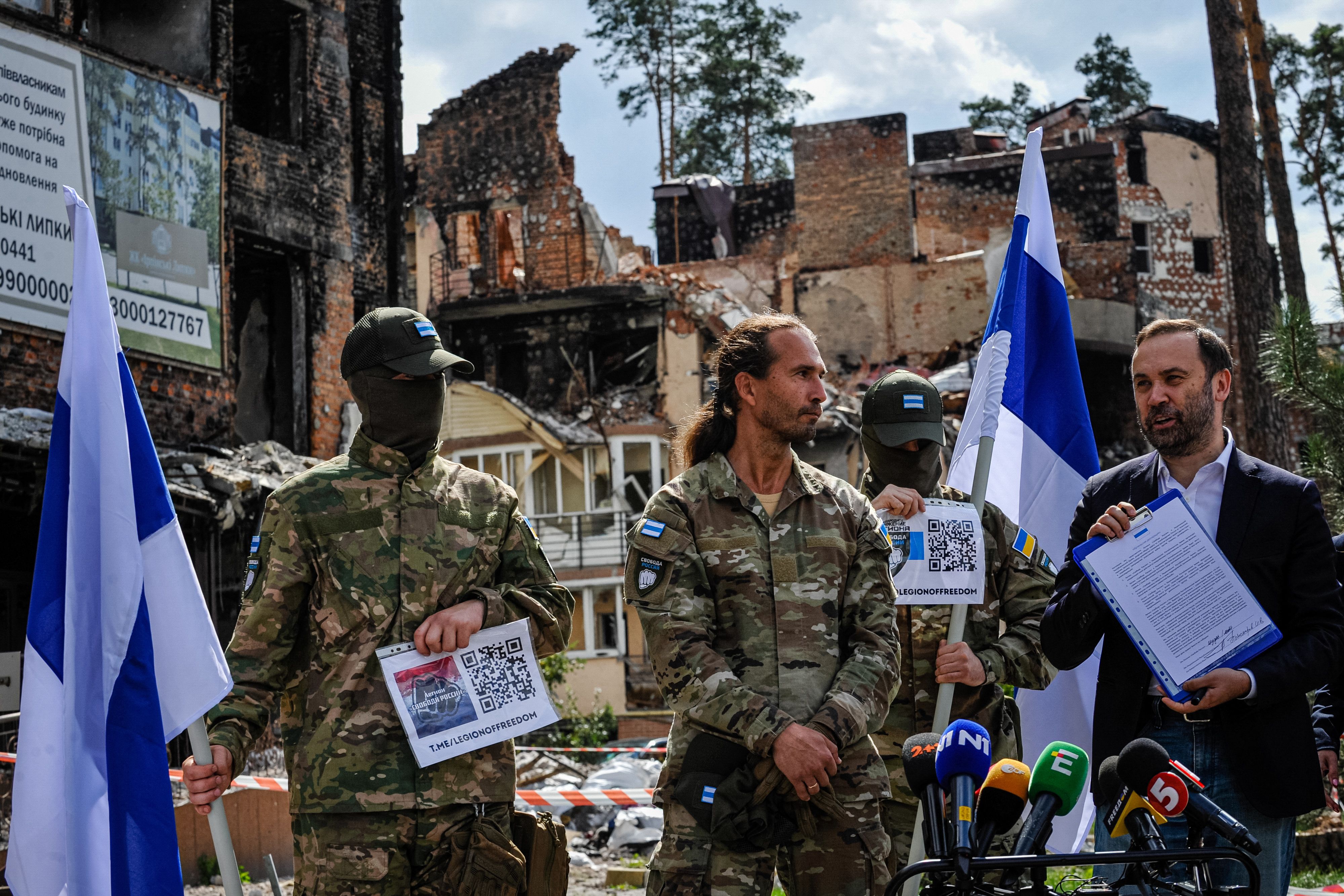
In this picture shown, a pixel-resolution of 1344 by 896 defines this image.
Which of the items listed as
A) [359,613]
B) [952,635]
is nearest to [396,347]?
[359,613]

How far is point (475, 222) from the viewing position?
33438mm

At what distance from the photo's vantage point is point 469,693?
419 centimetres

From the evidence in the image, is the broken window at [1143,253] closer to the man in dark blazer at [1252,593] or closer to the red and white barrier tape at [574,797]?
the red and white barrier tape at [574,797]

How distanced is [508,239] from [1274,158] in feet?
66.6

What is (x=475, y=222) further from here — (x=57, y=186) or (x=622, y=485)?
(x=57, y=186)

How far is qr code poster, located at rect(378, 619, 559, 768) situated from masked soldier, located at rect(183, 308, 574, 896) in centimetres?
6

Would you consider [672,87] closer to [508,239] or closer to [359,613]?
[508,239]

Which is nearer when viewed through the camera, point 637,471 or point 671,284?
point 671,284

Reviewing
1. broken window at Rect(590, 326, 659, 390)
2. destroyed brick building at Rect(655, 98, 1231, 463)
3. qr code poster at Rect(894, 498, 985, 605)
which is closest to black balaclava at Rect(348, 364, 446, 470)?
qr code poster at Rect(894, 498, 985, 605)

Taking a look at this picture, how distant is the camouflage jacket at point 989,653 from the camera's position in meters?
4.91

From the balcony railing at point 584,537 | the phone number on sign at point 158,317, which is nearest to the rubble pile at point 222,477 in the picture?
the phone number on sign at point 158,317

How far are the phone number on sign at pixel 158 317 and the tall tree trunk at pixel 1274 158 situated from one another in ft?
36.3

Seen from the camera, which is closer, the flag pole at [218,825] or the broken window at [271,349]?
the flag pole at [218,825]

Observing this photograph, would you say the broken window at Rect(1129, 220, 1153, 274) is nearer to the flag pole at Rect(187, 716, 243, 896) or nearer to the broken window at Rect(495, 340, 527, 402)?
the broken window at Rect(495, 340, 527, 402)
